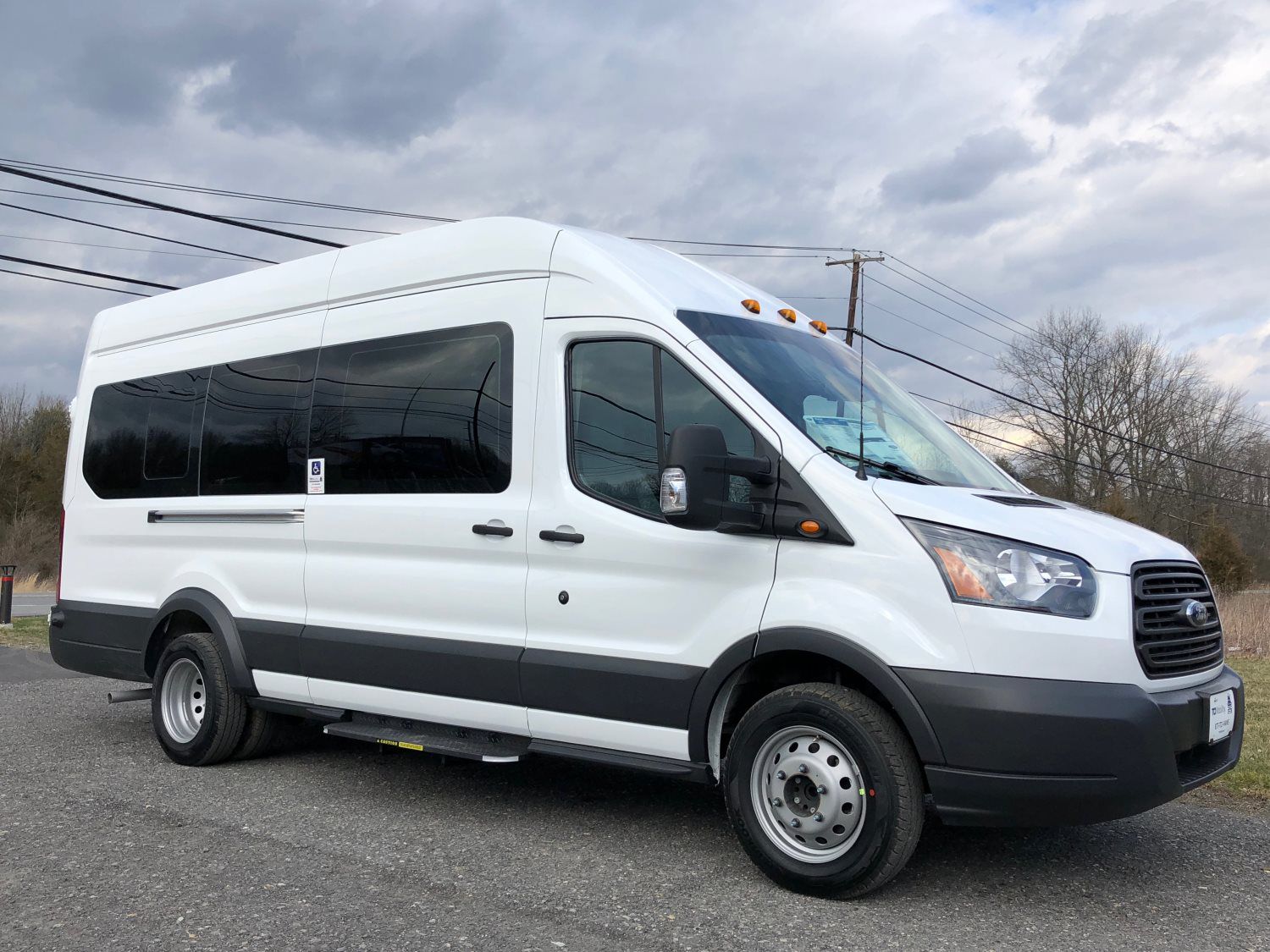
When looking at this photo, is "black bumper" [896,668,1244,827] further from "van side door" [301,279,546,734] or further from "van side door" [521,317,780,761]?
"van side door" [301,279,546,734]

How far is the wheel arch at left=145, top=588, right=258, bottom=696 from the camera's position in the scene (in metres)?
6.24

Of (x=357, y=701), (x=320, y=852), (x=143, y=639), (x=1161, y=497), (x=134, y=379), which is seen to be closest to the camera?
(x=320, y=852)

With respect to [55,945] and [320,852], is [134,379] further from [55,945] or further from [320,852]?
[55,945]

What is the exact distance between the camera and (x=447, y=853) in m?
4.71

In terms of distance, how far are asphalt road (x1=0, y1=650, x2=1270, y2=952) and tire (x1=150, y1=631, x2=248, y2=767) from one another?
21 cm

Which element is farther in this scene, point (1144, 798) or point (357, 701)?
point (357, 701)

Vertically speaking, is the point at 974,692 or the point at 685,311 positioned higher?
the point at 685,311

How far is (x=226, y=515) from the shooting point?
638 centimetres

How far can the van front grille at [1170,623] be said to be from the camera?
12.6ft

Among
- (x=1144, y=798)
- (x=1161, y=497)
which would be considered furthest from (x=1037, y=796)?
(x=1161, y=497)

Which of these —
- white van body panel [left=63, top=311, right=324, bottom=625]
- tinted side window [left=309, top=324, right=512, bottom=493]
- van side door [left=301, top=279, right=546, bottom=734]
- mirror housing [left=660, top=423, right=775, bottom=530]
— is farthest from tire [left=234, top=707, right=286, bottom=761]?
mirror housing [left=660, top=423, right=775, bottom=530]

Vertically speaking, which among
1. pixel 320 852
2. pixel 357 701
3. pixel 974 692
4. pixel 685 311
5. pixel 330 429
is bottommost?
pixel 320 852

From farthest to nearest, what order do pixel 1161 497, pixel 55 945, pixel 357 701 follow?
1. pixel 1161 497
2. pixel 357 701
3. pixel 55 945

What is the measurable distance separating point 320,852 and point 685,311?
2766 millimetres
